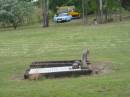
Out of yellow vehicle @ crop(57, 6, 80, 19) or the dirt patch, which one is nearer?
the dirt patch

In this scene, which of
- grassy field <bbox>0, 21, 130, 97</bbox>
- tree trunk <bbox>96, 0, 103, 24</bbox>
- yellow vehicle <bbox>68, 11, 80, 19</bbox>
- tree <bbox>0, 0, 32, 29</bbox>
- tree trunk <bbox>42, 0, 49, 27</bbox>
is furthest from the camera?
yellow vehicle <bbox>68, 11, 80, 19</bbox>

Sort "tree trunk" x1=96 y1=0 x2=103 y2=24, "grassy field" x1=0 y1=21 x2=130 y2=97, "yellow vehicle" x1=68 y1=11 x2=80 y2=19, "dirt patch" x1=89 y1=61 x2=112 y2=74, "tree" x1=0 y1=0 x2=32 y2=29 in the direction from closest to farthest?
"grassy field" x1=0 y1=21 x2=130 y2=97, "dirt patch" x1=89 y1=61 x2=112 y2=74, "tree trunk" x1=96 y1=0 x2=103 y2=24, "tree" x1=0 y1=0 x2=32 y2=29, "yellow vehicle" x1=68 y1=11 x2=80 y2=19

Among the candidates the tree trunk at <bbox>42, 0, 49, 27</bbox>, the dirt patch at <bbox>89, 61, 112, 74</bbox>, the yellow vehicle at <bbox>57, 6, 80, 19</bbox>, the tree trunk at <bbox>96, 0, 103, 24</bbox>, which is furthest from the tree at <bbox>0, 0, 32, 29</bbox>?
the dirt patch at <bbox>89, 61, 112, 74</bbox>

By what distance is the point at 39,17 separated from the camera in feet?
192

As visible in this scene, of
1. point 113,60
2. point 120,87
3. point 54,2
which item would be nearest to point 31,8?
point 54,2

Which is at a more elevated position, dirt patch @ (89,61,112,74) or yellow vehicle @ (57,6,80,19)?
dirt patch @ (89,61,112,74)

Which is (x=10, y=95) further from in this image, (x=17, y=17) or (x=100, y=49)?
(x=17, y=17)

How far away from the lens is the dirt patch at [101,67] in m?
13.8

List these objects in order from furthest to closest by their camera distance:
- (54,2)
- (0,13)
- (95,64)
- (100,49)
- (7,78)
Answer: (54,2) < (0,13) < (100,49) < (95,64) < (7,78)

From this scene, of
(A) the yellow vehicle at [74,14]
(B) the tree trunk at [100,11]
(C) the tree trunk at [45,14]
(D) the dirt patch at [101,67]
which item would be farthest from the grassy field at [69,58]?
(A) the yellow vehicle at [74,14]

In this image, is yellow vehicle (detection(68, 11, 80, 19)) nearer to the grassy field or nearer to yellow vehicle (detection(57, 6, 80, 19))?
yellow vehicle (detection(57, 6, 80, 19))

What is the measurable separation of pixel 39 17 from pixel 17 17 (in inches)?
433

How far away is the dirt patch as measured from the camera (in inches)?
542

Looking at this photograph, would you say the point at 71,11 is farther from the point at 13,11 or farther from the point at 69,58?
the point at 69,58
